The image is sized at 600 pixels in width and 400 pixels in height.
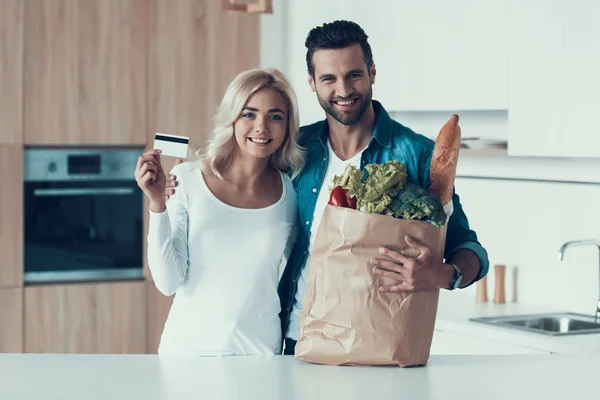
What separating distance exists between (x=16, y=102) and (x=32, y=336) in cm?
101

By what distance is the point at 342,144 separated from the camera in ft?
7.88

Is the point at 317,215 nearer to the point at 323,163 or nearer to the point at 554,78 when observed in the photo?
the point at 323,163

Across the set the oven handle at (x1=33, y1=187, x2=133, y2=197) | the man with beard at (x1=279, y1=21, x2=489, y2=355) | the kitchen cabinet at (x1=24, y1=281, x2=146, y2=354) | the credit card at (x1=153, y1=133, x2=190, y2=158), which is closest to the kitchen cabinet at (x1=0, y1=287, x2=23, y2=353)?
the kitchen cabinet at (x1=24, y1=281, x2=146, y2=354)

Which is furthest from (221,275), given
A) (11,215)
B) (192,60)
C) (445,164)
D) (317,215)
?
(192,60)

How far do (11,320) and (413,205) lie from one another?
2.82 m

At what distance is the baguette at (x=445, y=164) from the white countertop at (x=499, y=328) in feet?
4.04

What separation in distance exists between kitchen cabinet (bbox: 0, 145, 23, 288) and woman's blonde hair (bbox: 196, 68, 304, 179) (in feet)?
6.20

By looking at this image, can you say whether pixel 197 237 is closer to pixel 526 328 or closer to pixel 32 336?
pixel 526 328

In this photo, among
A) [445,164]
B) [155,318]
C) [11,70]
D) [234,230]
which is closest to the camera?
[445,164]

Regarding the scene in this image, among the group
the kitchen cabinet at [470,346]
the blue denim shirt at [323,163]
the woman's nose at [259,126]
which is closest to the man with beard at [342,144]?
the blue denim shirt at [323,163]

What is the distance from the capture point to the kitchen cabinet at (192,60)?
171 inches

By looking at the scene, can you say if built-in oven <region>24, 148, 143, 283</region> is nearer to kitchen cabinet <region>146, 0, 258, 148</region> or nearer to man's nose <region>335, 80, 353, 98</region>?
kitchen cabinet <region>146, 0, 258, 148</region>

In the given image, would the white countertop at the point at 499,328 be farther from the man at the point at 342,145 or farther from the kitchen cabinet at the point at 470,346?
the man at the point at 342,145

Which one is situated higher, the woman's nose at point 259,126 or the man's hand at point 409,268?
the woman's nose at point 259,126
